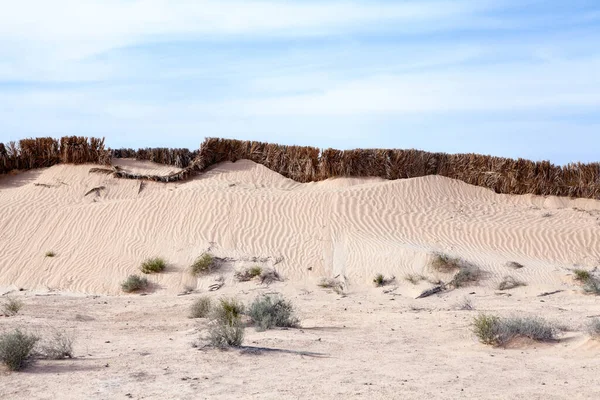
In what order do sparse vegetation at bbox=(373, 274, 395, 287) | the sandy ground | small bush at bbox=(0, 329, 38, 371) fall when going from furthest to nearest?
1. sparse vegetation at bbox=(373, 274, 395, 287)
2. small bush at bbox=(0, 329, 38, 371)
3. the sandy ground

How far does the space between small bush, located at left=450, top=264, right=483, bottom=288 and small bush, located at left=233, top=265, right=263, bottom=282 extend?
4.65m

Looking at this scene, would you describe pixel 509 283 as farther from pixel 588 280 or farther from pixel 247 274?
pixel 247 274

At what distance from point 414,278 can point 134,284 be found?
21.8ft

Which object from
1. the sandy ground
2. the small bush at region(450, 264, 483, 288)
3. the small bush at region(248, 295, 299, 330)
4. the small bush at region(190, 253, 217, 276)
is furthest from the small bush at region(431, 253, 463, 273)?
the small bush at region(248, 295, 299, 330)

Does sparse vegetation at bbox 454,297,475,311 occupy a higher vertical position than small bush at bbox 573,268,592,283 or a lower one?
lower

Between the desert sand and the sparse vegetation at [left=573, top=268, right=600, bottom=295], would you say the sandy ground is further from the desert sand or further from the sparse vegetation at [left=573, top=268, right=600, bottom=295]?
the sparse vegetation at [left=573, top=268, right=600, bottom=295]

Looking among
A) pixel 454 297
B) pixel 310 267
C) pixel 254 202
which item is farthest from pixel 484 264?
pixel 254 202

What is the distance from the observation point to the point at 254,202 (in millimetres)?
22266

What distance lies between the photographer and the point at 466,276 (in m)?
17.4

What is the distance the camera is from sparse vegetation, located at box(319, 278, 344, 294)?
16.9m

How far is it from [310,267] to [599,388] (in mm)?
11555

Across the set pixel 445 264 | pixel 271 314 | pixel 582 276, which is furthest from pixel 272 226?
pixel 271 314

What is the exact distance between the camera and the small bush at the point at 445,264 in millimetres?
17891

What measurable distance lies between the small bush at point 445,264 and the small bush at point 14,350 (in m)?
11.6
